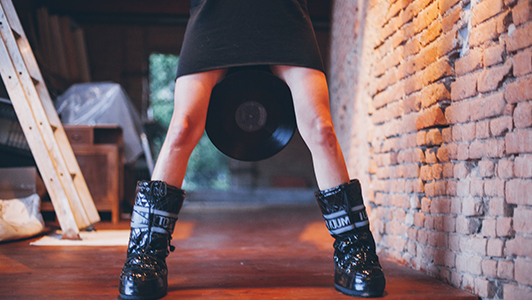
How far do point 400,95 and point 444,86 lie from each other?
34cm

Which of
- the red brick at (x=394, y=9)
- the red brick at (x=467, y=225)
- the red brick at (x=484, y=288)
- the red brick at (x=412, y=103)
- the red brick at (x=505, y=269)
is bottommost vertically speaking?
the red brick at (x=484, y=288)

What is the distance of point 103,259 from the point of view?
1635mm

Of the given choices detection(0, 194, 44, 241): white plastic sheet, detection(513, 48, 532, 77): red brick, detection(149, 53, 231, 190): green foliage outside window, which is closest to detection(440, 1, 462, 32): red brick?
detection(513, 48, 532, 77): red brick

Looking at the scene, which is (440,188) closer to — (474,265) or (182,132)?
(474,265)

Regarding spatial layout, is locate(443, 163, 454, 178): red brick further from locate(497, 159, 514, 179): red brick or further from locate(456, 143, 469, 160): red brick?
locate(497, 159, 514, 179): red brick

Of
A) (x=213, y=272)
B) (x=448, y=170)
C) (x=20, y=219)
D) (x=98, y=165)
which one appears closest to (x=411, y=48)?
(x=448, y=170)

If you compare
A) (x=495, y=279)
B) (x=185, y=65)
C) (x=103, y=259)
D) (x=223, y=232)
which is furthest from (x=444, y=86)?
(x=223, y=232)

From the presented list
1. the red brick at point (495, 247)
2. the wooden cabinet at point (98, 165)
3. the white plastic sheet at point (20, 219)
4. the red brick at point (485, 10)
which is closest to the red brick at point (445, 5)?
the red brick at point (485, 10)

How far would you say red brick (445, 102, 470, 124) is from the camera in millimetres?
1227

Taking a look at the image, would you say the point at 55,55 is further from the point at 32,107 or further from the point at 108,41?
the point at 32,107

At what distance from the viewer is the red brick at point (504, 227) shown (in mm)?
1031

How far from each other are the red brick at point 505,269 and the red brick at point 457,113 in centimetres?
45

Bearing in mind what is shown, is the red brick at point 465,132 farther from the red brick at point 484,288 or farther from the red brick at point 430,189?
the red brick at point 484,288

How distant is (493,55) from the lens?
3.59 feet
